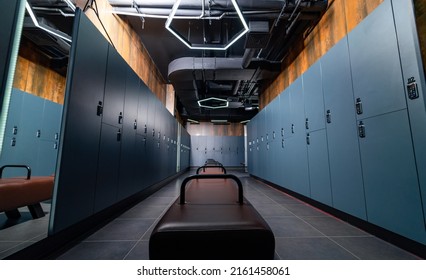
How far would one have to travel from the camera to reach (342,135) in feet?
6.75

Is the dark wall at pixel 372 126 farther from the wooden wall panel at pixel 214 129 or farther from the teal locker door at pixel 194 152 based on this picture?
the wooden wall panel at pixel 214 129

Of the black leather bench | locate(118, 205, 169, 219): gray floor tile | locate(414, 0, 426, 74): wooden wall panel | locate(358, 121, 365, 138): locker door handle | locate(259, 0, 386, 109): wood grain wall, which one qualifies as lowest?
locate(118, 205, 169, 219): gray floor tile

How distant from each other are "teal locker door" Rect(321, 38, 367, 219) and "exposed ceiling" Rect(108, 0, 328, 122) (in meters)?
1.41

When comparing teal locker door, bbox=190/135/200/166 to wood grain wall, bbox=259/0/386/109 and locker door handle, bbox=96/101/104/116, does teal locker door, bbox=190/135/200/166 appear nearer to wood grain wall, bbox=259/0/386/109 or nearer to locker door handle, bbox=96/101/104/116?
wood grain wall, bbox=259/0/386/109

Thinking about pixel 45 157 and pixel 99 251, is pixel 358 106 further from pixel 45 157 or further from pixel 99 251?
pixel 45 157

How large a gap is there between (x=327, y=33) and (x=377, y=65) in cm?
170

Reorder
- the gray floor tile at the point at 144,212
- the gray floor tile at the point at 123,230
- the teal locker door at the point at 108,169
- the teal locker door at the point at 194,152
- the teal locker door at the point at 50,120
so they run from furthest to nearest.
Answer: the teal locker door at the point at 194,152 < the teal locker door at the point at 50,120 < the gray floor tile at the point at 144,212 < the teal locker door at the point at 108,169 < the gray floor tile at the point at 123,230

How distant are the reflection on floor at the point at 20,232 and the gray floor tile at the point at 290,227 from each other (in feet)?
6.94

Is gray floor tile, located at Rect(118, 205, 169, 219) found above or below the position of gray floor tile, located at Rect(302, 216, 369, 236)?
below

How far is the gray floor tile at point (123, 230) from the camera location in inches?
63.6

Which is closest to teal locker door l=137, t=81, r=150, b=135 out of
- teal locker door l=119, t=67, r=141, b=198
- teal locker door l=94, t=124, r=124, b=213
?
teal locker door l=119, t=67, r=141, b=198

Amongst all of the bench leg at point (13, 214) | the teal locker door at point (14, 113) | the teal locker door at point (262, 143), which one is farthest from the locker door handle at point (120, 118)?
the teal locker door at point (262, 143)

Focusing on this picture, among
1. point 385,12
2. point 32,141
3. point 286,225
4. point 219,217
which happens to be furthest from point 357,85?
point 32,141

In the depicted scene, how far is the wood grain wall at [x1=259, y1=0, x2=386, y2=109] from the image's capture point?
2.26 m
